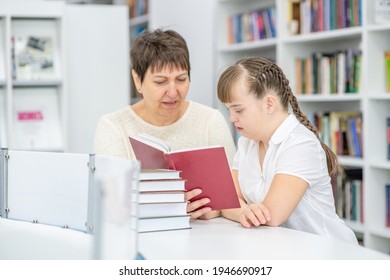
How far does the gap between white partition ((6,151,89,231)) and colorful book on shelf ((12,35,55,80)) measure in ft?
8.57

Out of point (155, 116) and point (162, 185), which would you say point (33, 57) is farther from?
point (162, 185)

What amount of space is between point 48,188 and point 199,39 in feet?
11.1

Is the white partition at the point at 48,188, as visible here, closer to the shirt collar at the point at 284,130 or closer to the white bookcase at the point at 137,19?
the shirt collar at the point at 284,130

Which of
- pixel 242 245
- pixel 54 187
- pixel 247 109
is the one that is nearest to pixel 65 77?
pixel 247 109

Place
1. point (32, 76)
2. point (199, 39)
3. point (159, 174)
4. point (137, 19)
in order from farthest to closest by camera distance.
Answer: point (137, 19)
point (199, 39)
point (32, 76)
point (159, 174)

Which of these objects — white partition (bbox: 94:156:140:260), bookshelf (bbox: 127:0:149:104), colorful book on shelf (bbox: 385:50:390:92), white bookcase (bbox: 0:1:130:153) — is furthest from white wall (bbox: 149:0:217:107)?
white partition (bbox: 94:156:140:260)

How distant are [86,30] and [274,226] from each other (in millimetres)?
3037

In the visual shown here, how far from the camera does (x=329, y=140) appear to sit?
430 cm

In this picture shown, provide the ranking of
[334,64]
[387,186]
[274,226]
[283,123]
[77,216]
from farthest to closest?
1. [334,64]
2. [387,186]
3. [283,123]
4. [274,226]
5. [77,216]

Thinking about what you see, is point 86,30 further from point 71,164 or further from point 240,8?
point 71,164

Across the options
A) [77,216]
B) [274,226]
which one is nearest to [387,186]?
[274,226]

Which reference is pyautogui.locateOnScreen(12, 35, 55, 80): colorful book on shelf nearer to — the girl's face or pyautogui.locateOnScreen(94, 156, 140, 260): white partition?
the girl's face

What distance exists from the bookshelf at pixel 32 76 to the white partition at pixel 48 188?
2.48 m

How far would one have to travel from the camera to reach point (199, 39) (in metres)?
5.17
